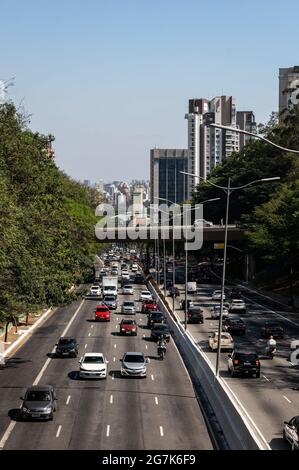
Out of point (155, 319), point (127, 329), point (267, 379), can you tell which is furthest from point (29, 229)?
point (267, 379)

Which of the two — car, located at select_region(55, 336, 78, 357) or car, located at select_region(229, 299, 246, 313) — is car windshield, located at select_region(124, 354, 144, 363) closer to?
car, located at select_region(55, 336, 78, 357)

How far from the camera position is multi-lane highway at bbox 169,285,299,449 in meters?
33.0

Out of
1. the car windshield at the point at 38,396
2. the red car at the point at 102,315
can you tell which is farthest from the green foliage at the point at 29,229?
the car windshield at the point at 38,396

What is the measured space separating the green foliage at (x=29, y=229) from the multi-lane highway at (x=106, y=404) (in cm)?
393

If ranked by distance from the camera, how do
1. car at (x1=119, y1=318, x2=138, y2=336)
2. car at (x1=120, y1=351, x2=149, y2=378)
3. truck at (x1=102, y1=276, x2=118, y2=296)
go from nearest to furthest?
1. car at (x1=120, y1=351, x2=149, y2=378)
2. car at (x1=119, y1=318, x2=138, y2=336)
3. truck at (x1=102, y1=276, x2=118, y2=296)

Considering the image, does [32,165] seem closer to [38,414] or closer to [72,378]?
[72,378]

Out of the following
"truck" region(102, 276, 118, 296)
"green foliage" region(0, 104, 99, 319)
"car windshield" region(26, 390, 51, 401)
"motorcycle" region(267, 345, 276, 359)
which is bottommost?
"motorcycle" region(267, 345, 276, 359)

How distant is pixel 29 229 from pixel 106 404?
2055 cm

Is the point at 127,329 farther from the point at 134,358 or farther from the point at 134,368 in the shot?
the point at 134,368

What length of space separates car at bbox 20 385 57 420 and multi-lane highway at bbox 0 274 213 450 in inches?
13.1

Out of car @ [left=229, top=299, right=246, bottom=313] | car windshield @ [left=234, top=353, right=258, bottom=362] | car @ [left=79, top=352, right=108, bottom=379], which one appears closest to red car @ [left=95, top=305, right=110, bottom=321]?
car @ [left=229, top=299, right=246, bottom=313]

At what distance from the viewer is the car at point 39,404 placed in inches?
1330

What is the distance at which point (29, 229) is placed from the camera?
183 ft
